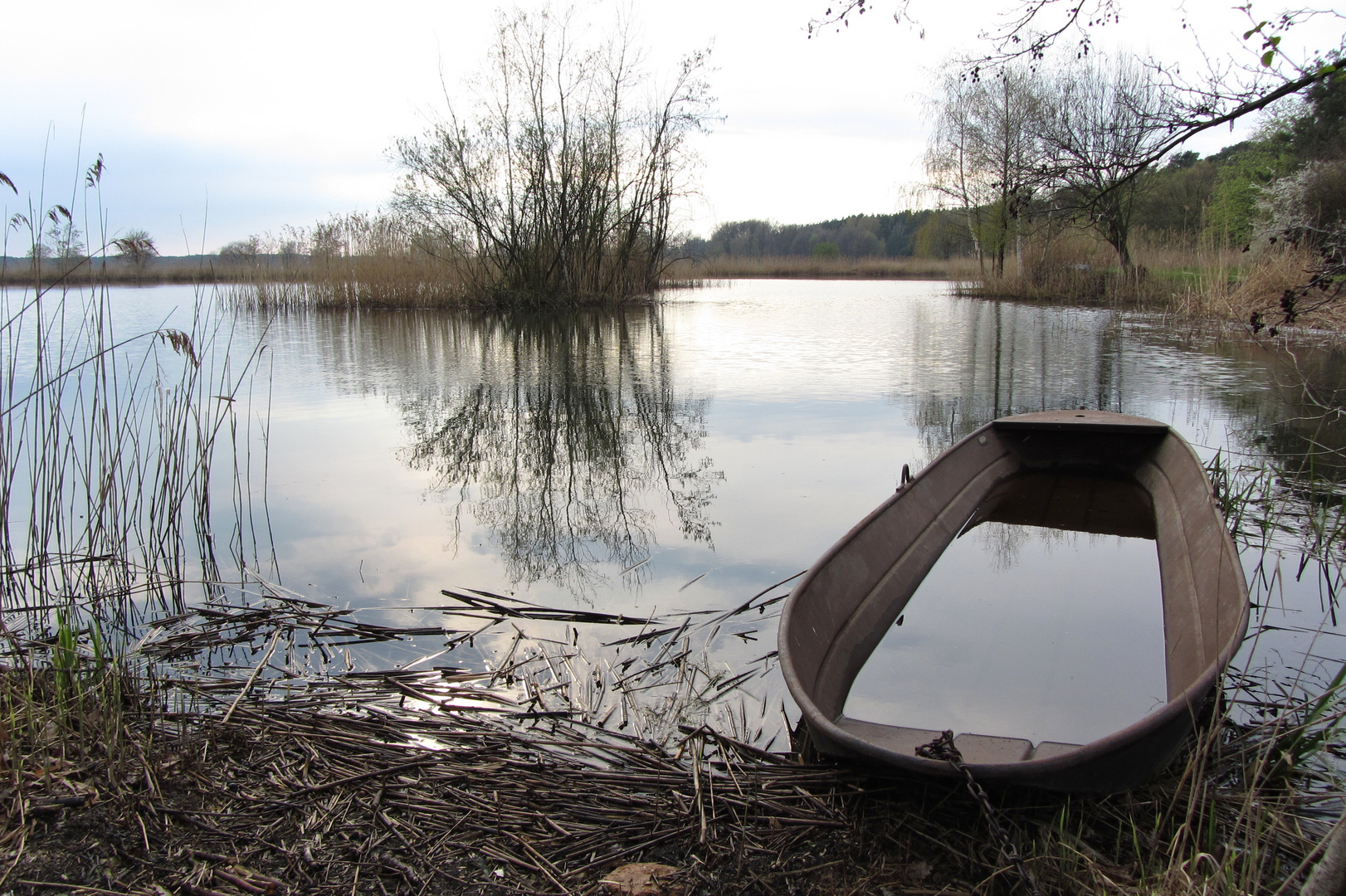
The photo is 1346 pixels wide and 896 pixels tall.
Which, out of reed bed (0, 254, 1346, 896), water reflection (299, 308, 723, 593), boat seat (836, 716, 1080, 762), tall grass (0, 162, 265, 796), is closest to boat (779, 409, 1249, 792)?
boat seat (836, 716, 1080, 762)

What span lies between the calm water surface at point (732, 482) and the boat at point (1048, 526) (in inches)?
6.7

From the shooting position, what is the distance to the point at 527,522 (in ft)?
13.8

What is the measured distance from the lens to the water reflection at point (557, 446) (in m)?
3.95

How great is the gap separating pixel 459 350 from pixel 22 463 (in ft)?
20.7

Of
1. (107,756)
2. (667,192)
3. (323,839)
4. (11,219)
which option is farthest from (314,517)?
(667,192)

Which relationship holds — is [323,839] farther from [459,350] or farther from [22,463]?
[459,350]

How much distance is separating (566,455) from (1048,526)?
294 centimetres

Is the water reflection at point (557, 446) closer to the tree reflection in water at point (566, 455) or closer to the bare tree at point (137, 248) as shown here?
the tree reflection in water at point (566, 455)

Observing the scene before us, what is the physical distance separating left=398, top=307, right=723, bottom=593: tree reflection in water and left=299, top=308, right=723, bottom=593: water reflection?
11 millimetres

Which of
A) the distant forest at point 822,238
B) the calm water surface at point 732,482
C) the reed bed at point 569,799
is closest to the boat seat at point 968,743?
the reed bed at point 569,799

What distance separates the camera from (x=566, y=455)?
217 inches

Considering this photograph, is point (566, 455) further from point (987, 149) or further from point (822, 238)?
point (822, 238)

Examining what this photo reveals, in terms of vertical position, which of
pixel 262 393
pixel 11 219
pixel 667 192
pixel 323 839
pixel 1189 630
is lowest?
pixel 323 839

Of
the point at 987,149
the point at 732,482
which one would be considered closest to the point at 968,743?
the point at 732,482
